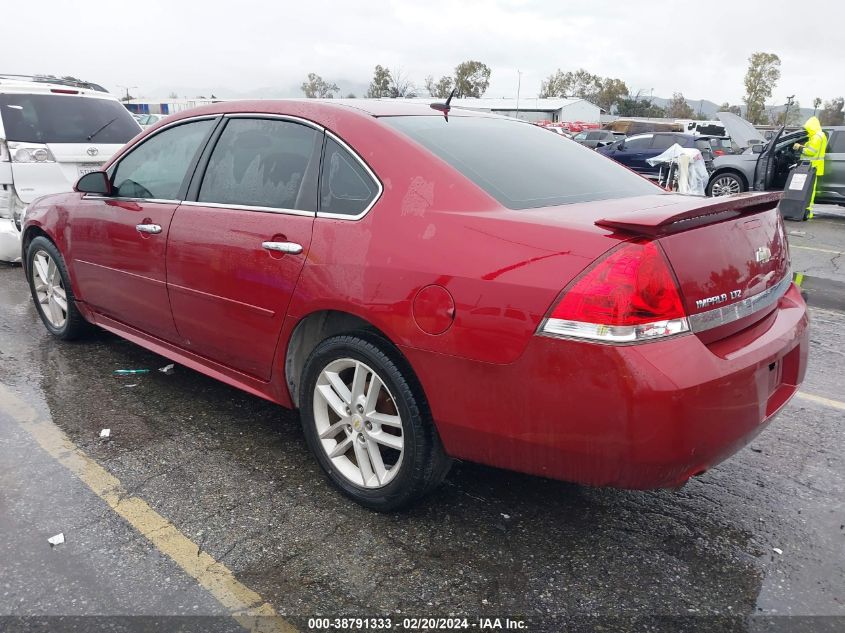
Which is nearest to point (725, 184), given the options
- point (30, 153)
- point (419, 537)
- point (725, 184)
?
point (725, 184)

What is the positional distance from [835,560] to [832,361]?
2.62 meters

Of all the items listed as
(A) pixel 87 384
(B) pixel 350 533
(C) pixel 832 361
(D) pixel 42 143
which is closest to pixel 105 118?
(D) pixel 42 143

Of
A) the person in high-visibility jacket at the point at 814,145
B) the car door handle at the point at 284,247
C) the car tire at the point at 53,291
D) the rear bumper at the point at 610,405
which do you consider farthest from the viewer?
the person in high-visibility jacket at the point at 814,145

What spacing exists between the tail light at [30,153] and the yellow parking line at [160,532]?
166 inches

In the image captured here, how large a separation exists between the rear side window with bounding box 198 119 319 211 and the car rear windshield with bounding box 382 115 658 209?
0.44 metres

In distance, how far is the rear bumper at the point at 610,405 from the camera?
6.89 feet

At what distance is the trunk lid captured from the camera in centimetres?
219

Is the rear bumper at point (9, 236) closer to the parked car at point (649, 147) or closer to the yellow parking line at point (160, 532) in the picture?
the yellow parking line at point (160, 532)

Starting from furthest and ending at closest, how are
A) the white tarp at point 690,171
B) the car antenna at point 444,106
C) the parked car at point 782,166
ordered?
the parked car at point 782,166 < the white tarp at point 690,171 < the car antenna at point 444,106

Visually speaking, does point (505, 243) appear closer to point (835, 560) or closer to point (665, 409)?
point (665, 409)

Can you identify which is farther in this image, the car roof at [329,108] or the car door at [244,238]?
the car roof at [329,108]

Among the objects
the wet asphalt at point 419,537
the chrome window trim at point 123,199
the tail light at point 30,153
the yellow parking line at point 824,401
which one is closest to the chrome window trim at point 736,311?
the wet asphalt at point 419,537

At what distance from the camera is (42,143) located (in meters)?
7.09

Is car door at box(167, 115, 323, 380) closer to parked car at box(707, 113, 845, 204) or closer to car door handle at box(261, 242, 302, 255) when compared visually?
car door handle at box(261, 242, 302, 255)
